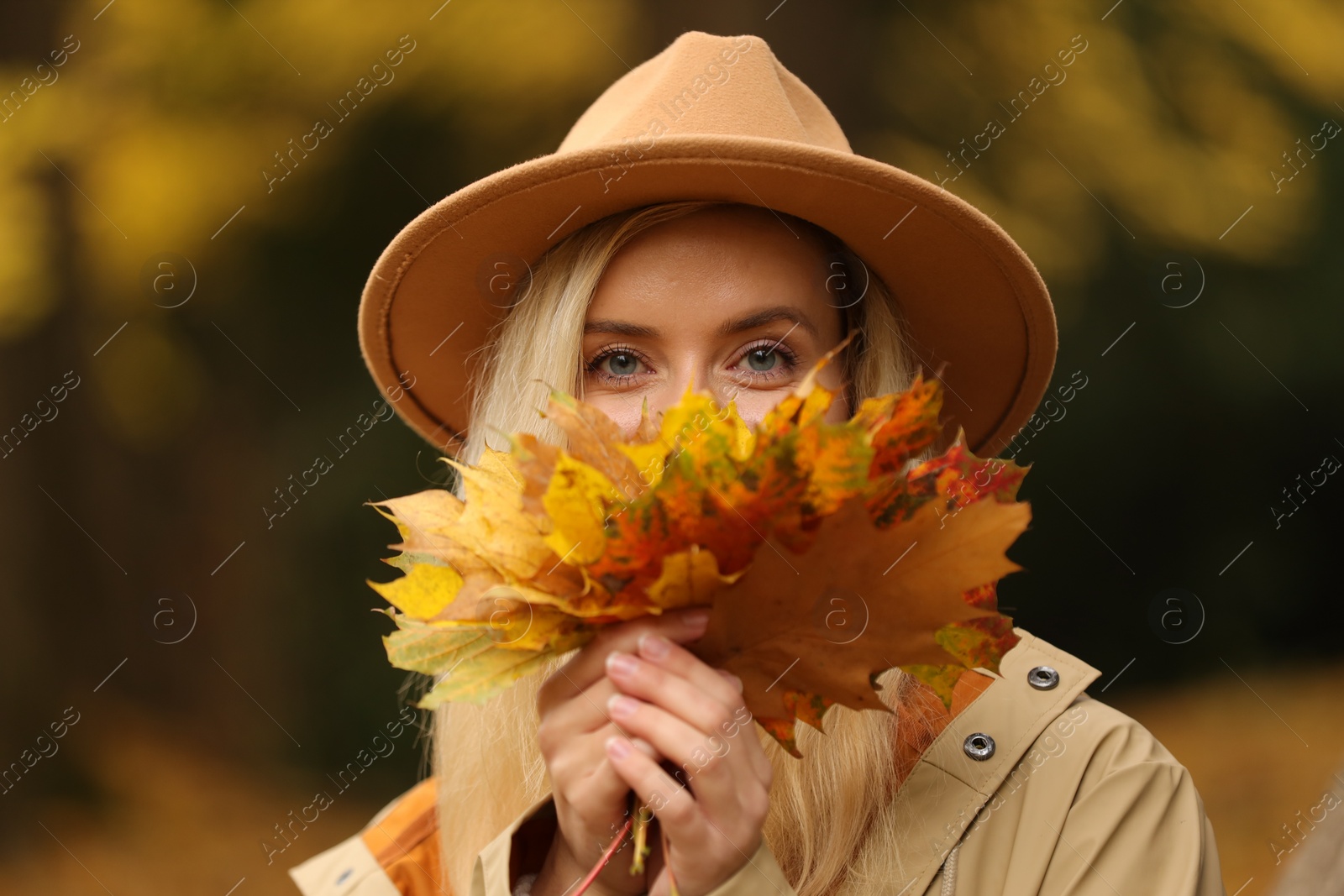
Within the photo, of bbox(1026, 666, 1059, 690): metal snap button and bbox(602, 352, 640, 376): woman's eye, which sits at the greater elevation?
bbox(602, 352, 640, 376): woman's eye

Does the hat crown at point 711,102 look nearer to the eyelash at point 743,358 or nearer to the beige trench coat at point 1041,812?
the eyelash at point 743,358

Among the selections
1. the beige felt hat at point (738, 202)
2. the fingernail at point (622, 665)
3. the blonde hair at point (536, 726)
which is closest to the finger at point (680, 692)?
the fingernail at point (622, 665)

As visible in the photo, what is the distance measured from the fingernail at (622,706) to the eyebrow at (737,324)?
630 millimetres

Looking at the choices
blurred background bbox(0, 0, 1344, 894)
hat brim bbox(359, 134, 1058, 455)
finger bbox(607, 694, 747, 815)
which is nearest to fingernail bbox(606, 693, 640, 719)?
finger bbox(607, 694, 747, 815)

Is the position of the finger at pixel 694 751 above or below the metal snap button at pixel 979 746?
above

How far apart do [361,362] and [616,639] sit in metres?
3.04

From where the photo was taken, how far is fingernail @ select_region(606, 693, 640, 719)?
1.14 meters

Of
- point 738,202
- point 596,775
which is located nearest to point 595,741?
point 596,775

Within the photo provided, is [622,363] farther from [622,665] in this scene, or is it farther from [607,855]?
[607,855]

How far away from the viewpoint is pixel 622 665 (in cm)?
115

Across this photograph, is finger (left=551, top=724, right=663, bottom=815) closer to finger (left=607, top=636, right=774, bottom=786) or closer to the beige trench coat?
finger (left=607, top=636, right=774, bottom=786)

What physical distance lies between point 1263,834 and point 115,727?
389cm

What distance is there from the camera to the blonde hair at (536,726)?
155cm

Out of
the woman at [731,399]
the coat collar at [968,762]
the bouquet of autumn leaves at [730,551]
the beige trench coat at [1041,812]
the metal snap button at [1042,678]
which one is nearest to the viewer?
the bouquet of autumn leaves at [730,551]
